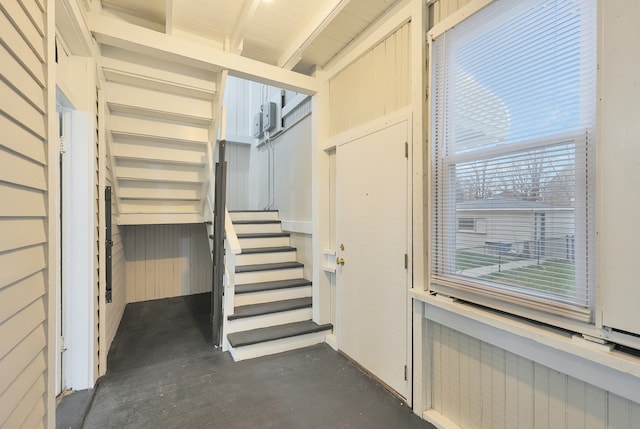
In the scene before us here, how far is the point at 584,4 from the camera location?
3.75 feet

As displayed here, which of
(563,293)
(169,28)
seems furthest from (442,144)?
(169,28)

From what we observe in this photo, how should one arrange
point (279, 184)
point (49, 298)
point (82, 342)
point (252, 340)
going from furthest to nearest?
point (279, 184) < point (252, 340) < point (82, 342) < point (49, 298)

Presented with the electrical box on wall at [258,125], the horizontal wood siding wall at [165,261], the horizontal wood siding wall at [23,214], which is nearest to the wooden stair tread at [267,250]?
the horizontal wood siding wall at [165,261]

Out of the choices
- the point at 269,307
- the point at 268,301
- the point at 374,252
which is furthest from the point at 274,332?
the point at 374,252

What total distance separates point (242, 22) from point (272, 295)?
2.51m

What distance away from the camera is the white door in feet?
A: 6.80

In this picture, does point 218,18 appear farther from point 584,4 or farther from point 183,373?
point 183,373

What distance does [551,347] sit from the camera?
4.09 feet

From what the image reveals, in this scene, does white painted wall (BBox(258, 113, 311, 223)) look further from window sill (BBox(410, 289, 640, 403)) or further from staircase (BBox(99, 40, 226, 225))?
window sill (BBox(410, 289, 640, 403))

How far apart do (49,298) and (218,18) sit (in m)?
2.27

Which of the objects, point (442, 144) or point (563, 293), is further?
point (442, 144)

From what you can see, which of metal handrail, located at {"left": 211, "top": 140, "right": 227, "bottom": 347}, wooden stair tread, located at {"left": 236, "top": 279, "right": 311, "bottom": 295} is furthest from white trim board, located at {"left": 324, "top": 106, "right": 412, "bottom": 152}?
wooden stair tread, located at {"left": 236, "top": 279, "right": 311, "bottom": 295}

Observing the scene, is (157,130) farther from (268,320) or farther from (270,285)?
(268,320)

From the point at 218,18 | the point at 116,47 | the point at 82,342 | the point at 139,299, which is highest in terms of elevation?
the point at 218,18
